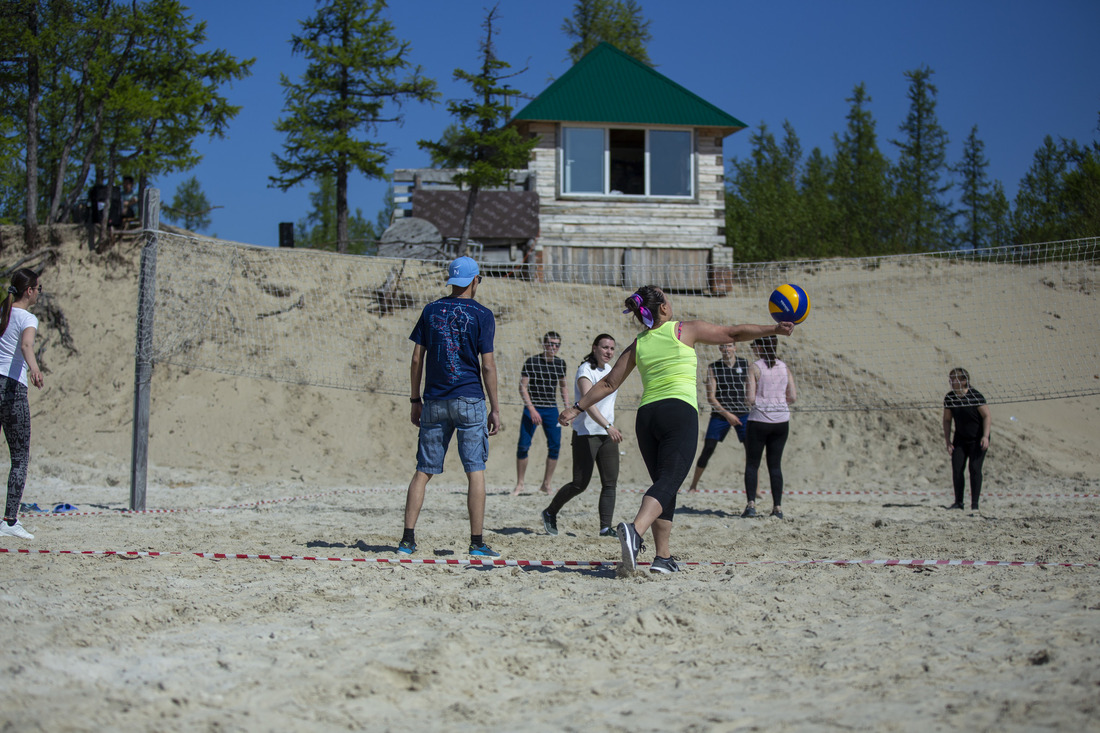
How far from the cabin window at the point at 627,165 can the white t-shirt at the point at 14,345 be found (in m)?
13.4

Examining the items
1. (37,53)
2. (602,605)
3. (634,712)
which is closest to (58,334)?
(37,53)

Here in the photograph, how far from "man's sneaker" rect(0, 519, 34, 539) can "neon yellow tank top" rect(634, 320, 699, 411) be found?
4196 millimetres

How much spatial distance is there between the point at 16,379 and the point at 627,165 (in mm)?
14772

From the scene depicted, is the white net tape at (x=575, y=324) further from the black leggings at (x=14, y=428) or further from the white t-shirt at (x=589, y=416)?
the black leggings at (x=14, y=428)

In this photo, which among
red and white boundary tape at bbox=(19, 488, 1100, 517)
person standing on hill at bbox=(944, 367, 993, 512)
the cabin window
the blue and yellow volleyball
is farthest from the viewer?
the cabin window

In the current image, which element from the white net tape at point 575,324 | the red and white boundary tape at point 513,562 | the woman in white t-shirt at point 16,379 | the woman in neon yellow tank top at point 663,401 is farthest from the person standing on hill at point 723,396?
the woman in white t-shirt at point 16,379

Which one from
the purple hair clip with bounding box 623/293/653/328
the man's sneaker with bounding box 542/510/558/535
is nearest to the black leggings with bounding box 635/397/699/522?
the purple hair clip with bounding box 623/293/653/328

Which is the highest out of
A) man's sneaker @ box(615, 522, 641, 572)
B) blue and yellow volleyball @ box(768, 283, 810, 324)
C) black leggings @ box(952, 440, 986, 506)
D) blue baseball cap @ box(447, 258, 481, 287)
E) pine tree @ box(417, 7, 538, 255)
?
pine tree @ box(417, 7, 538, 255)

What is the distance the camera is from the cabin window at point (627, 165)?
18.3 metres

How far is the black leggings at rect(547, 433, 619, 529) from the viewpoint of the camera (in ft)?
21.5

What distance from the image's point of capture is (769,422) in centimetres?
783

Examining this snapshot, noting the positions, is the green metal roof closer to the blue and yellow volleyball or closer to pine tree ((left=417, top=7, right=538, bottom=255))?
pine tree ((left=417, top=7, right=538, bottom=255))

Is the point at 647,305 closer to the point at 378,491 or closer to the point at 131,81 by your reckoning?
the point at 378,491

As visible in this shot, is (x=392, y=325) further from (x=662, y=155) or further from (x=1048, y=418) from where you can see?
(x=1048, y=418)
